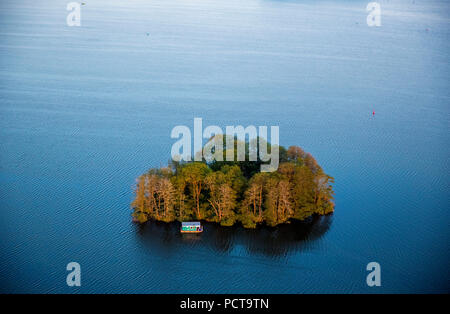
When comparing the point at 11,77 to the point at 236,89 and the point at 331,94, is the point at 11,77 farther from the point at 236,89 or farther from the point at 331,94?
the point at 331,94

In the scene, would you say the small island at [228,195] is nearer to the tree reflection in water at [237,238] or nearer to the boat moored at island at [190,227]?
the tree reflection in water at [237,238]

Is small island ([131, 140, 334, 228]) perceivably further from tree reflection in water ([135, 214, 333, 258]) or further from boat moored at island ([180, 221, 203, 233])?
boat moored at island ([180, 221, 203, 233])

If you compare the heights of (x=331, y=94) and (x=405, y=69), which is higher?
(x=405, y=69)

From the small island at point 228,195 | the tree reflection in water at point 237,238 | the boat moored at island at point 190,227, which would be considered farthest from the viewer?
the small island at point 228,195

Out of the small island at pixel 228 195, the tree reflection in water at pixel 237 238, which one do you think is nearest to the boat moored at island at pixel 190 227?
the tree reflection in water at pixel 237 238

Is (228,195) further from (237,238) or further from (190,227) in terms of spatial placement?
(190,227)

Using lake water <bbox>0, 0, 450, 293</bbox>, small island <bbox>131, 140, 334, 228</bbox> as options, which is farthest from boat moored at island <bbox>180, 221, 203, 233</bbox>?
small island <bbox>131, 140, 334, 228</bbox>
